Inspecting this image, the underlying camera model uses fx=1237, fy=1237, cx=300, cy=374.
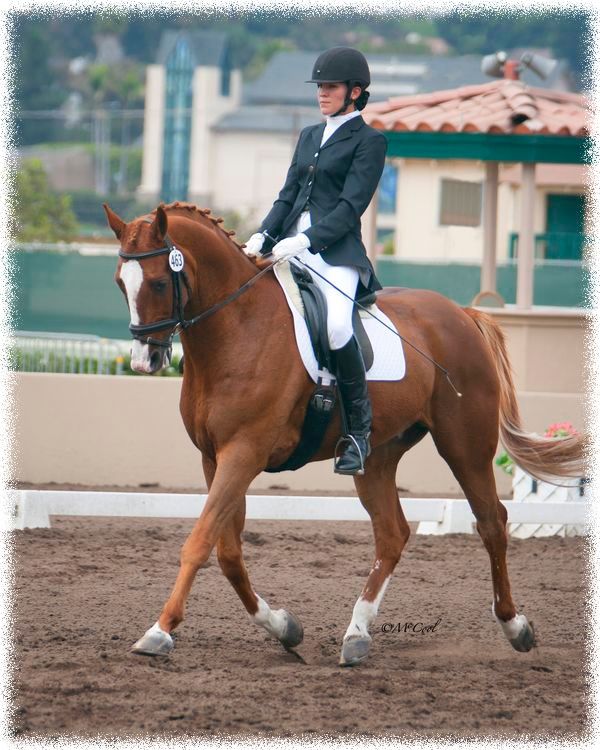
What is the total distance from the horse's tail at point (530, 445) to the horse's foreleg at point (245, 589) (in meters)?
1.89

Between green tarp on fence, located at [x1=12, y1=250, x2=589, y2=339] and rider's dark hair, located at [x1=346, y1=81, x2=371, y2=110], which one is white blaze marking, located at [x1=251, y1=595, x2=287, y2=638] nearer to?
rider's dark hair, located at [x1=346, y1=81, x2=371, y2=110]

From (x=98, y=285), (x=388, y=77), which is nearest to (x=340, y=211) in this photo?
(x=98, y=285)

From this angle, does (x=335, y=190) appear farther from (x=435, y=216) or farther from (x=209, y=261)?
(x=435, y=216)

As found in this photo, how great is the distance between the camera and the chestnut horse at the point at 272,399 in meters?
5.35

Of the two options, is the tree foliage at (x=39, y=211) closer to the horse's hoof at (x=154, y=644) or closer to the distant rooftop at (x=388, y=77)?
the distant rooftop at (x=388, y=77)

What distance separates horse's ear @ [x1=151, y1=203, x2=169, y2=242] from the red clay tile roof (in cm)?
770

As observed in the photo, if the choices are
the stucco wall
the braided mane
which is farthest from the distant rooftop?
the braided mane

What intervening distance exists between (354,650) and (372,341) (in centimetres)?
153

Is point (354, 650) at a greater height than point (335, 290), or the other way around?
point (335, 290)

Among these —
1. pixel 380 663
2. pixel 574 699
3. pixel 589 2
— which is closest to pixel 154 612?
pixel 380 663

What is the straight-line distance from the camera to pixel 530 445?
7219mm

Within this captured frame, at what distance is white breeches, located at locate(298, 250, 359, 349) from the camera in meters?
5.89

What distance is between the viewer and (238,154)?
64.8m

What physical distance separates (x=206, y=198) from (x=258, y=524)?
53571mm
